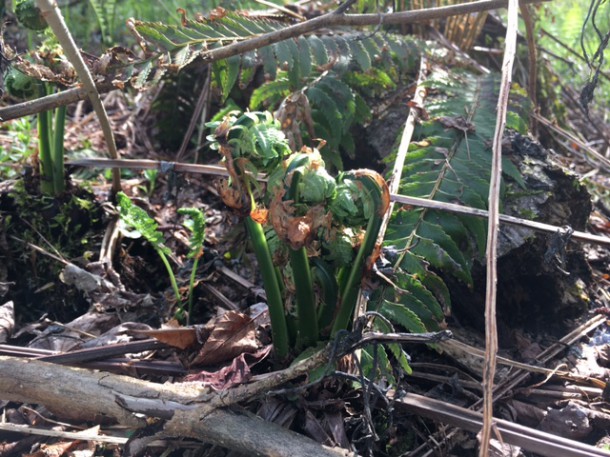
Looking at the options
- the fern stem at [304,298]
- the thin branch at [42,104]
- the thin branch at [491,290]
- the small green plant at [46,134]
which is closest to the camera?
the thin branch at [491,290]

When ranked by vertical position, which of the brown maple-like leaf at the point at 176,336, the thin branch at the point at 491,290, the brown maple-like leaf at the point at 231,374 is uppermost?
the thin branch at the point at 491,290

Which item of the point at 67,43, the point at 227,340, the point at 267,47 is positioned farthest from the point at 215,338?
the point at 267,47

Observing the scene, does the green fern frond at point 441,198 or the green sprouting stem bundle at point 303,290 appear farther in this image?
the green fern frond at point 441,198

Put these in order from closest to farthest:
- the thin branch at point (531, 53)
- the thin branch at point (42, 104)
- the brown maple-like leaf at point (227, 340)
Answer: the brown maple-like leaf at point (227, 340) < the thin branch at point (42, 104) < the thin branch at point (531, 53)

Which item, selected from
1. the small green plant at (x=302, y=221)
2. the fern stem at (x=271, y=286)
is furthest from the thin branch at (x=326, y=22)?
the fern stem at (x=271, y=286)

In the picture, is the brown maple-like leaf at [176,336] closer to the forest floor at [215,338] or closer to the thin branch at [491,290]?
the forest floor at [215,338]

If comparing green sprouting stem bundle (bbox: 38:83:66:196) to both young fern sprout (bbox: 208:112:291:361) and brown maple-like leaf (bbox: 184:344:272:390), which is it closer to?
young fern sprout (bbox: 208:112:291:361)
